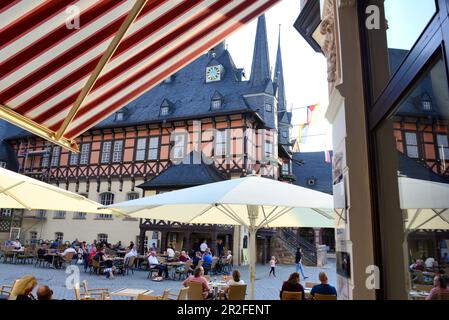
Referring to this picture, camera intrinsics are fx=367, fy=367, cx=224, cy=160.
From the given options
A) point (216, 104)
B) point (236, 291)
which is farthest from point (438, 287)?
point (216, 104)

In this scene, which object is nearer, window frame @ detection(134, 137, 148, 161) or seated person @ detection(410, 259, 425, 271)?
seated person @ detection(410, 259, 425, 271)

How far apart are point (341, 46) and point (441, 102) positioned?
178 cm

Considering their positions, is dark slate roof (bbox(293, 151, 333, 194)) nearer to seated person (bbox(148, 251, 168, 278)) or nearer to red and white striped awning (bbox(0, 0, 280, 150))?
seated person (bbox(148, 251, 168, 278))

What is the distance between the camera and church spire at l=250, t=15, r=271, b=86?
83.9 feet

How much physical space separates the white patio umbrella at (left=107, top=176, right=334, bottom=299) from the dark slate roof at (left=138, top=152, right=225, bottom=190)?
12.8 meters

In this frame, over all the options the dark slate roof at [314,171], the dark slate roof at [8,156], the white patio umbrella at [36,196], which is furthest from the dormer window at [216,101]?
the white patio umbrella at [36,196]

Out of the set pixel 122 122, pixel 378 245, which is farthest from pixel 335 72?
pixel 122 122

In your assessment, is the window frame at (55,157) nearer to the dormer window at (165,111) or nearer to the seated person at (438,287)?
the dormer window at (165,111)

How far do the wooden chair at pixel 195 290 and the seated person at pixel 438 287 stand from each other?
16.0ft

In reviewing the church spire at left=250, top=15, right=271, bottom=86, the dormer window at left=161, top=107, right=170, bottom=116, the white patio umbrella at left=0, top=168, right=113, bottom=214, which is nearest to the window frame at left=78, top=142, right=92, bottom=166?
the dormer window at left=161, top=107, right=170, bottom=116

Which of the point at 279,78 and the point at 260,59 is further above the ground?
the point at 279,78

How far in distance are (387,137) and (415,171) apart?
0.51 meters

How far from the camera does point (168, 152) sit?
22.7m

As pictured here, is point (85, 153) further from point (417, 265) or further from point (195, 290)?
point (417, 265)
